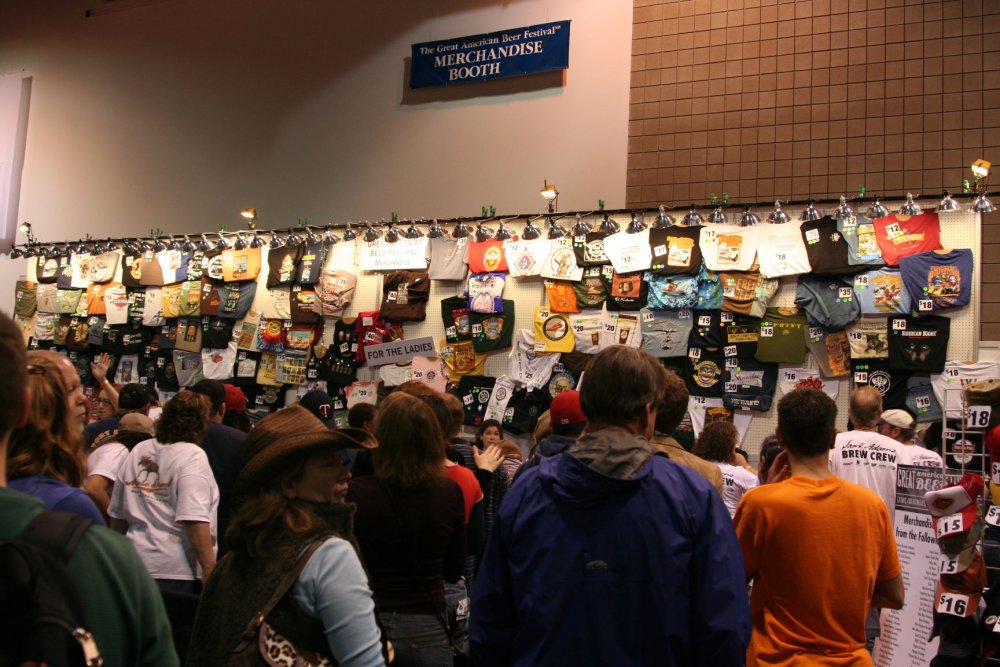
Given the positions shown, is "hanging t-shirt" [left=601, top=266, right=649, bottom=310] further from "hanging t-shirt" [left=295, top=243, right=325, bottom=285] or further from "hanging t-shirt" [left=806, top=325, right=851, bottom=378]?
"hanging t-shirt" [left=295, top=243, right=325, bottom=285]

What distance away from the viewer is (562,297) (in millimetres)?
8977

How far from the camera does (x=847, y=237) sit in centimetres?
786

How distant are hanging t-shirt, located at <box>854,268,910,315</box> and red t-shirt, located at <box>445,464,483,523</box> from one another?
5743mm

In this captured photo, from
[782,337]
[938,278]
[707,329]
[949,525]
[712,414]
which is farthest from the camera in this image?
[707,329]

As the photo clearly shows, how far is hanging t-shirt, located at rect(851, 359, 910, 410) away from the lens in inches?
299

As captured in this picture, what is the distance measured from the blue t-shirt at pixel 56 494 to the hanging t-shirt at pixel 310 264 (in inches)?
337

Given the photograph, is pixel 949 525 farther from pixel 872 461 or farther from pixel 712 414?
pixel 712 414

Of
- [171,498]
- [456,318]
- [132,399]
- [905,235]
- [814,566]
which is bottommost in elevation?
[171,498]

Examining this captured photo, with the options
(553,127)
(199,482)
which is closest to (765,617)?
(199,482)

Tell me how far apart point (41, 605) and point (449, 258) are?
8585 mm

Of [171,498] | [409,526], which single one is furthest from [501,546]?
[171,498]

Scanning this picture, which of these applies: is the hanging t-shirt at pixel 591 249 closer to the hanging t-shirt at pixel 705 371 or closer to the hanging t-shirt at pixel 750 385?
the hanging t-shirt at pixel 705 371

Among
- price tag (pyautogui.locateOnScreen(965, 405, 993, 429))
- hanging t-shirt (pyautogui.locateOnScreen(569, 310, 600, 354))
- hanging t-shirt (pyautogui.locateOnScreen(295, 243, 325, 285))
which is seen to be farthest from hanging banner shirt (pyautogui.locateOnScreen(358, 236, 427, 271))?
price tag (pyautogui.locateOnScreen(965, 405, 993, 429))

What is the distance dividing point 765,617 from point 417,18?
1037cm
